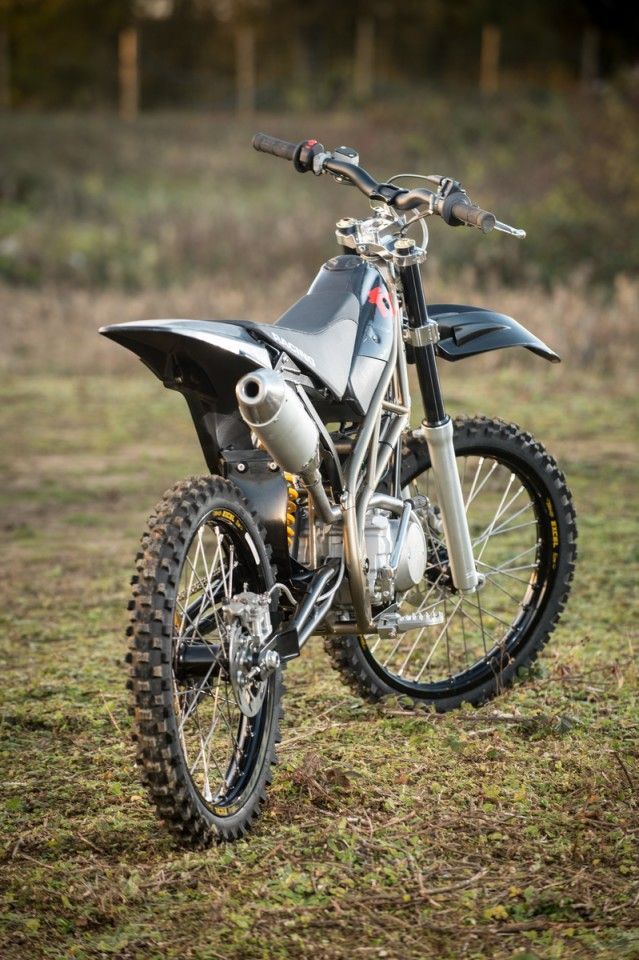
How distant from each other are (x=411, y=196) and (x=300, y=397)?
0.69 metres

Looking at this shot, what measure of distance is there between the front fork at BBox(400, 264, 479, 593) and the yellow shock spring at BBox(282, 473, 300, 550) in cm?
54

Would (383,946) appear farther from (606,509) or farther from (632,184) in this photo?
(632,184)

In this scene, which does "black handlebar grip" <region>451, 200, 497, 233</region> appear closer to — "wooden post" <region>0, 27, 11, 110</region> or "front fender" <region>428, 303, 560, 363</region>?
"front fender" <region>428, 303, 560, 363</region>

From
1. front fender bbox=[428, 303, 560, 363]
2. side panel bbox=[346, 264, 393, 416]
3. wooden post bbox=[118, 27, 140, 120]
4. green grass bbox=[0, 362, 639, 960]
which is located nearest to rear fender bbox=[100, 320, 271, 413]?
side panel bbox=[346, 264, 393, 416]

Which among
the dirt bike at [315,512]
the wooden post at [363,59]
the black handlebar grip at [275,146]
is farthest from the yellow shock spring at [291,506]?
the wooden post at [363,59]

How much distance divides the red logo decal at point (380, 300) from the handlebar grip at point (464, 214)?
1.01 feet

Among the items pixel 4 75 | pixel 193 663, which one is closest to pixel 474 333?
pixel 193 663

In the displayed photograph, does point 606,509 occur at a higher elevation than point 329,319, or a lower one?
lower

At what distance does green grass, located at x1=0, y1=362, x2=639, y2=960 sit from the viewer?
3.07m

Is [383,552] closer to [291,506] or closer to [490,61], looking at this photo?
[291,506]

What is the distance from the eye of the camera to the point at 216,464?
12.3ft

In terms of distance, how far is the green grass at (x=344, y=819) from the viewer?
307cm

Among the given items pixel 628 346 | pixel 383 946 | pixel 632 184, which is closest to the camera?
pixel 383 946

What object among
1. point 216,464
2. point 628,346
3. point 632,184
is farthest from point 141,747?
point 632,184
